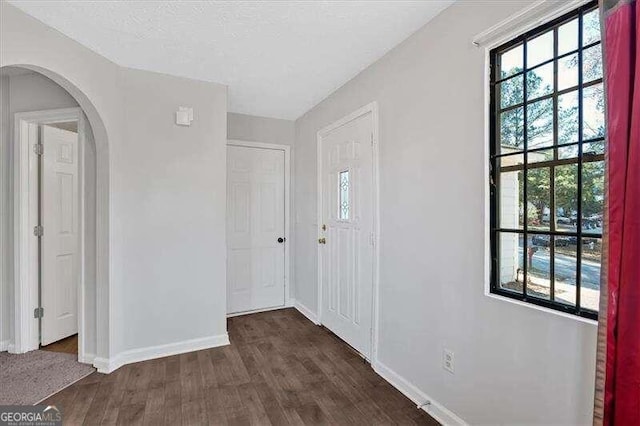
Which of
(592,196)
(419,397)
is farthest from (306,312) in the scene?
(592,196)

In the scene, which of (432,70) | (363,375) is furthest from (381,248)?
(432,70)

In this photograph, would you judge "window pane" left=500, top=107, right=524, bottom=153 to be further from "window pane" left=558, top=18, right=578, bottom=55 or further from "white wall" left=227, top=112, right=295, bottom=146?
"white wall" left=227, top=112, right=295, bottom=146

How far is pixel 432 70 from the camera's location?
197 centimetres

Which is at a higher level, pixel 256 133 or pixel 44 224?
pixel 256 133

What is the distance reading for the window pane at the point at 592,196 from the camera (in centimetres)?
125

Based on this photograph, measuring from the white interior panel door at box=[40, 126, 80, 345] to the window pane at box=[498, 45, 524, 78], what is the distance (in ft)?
11.6

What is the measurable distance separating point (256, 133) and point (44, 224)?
88.4 inches

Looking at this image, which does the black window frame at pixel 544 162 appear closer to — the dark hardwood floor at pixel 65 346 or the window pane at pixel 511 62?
the window pane at pixel 511 62

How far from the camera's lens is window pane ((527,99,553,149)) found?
143cm

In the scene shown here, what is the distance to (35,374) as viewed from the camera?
240 centimetres

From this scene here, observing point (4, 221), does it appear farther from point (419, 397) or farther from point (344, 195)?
point (419, 397)

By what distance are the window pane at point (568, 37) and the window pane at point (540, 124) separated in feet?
0.69

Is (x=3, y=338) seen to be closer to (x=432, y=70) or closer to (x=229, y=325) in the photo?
(x=229, y=325)
